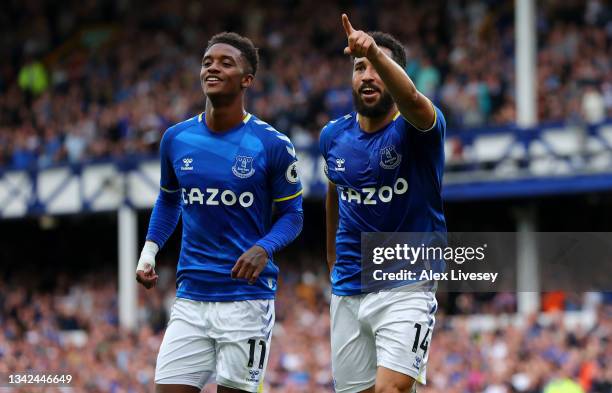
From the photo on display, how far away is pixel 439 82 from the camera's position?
20.0 metres

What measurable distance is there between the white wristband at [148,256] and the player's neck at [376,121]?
128 centimetres

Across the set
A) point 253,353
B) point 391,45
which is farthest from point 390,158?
point 253,353

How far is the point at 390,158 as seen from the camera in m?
6.88

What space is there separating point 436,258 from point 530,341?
8348 millimetres

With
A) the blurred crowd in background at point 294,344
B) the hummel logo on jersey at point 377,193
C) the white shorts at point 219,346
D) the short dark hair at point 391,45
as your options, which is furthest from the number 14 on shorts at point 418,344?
the blurred crowd in background at point 294,344

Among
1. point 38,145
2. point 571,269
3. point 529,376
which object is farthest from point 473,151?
point 38,145

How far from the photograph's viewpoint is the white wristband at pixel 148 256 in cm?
704

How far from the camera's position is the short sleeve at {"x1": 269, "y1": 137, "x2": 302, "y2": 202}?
7.11 m

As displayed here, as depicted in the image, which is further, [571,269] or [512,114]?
[512,114]

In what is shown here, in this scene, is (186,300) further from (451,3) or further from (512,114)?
(451,3)

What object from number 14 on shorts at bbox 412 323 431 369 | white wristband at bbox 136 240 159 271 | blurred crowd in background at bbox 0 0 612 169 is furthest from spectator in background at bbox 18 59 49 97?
number 14 on shorts at bbox 412 323 431 369

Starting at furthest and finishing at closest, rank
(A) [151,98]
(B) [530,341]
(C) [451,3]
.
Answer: (A) [151,98] < (C) [451,3] < (B) [530,341]

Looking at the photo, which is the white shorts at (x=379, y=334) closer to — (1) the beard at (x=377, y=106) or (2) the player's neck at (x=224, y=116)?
(1) the beard at (x=377, y=106)

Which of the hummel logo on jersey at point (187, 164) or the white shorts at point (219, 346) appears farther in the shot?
the hummel logo on jersey at point (187, 164)
